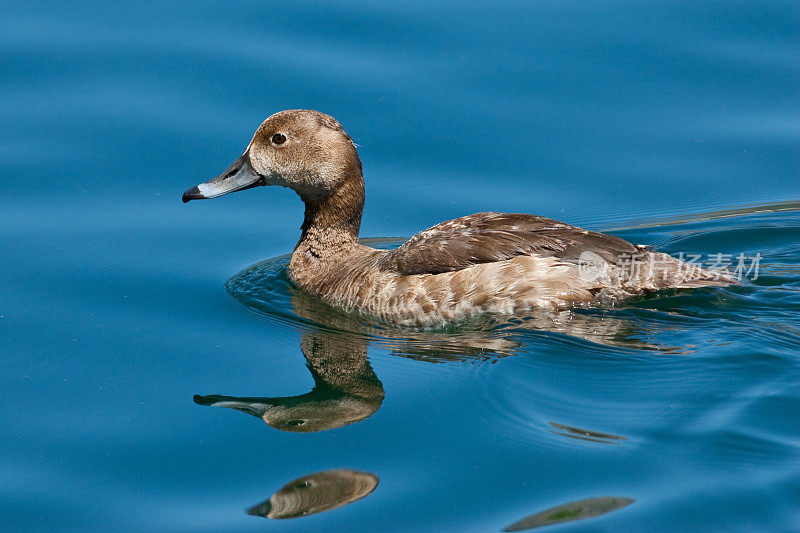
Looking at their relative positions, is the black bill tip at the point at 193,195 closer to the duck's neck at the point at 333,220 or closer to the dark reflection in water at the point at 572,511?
the duck's neck at the point at 333,220

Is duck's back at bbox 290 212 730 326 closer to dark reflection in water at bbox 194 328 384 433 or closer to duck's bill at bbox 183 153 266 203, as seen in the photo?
dark reflection in water at bbox 194 328 384 433

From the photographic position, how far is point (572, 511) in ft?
16.3

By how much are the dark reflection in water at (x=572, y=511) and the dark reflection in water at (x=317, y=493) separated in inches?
32.7

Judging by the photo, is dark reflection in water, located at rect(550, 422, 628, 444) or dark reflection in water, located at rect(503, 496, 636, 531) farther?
dark reflection in water, located at rect(550, 422, 628, 444)

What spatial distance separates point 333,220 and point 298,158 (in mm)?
572

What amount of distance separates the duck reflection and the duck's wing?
44 centimetres

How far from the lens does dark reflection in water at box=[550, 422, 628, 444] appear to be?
18.3ft

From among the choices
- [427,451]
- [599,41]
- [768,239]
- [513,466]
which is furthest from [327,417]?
[599,41]

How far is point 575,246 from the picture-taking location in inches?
291

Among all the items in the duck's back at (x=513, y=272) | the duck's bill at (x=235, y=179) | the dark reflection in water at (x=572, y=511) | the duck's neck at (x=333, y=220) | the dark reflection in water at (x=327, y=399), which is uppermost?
the duck's bill at (x=235, y=179)

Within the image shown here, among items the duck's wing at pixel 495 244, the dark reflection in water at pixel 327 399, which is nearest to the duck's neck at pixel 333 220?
the duck's wing at pixel 495 244

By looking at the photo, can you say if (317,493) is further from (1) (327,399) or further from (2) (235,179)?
(2) (235,179)

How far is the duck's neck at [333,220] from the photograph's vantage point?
828 cm

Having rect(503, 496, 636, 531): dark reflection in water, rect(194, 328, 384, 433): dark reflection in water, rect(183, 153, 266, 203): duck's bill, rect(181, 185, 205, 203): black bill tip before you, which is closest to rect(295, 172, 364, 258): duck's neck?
rect(183, 153, 266, 203): duck's bill
